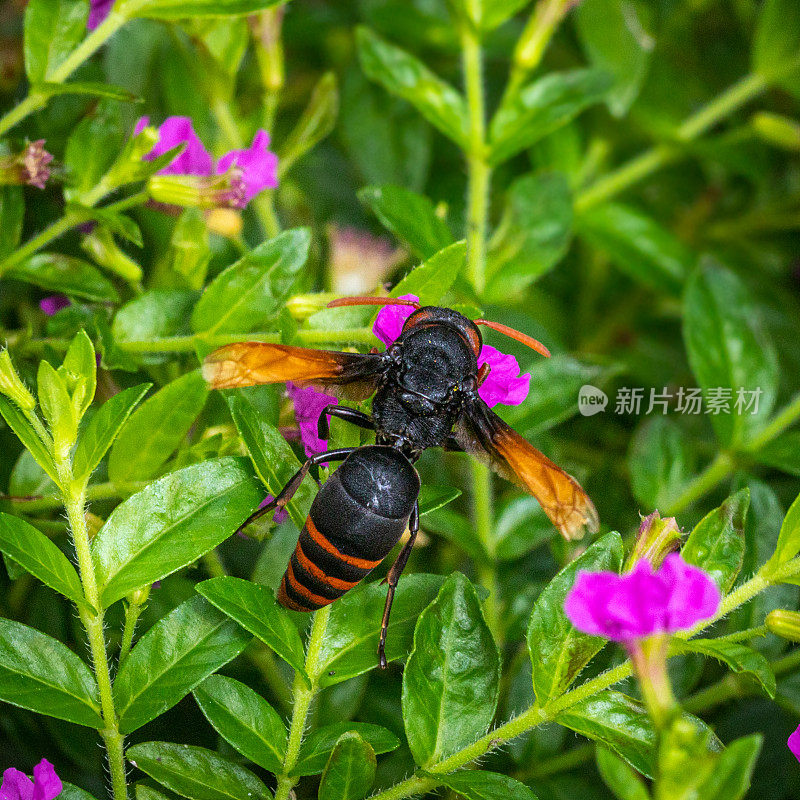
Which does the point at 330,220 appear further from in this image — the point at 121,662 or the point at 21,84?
the point at 121,662

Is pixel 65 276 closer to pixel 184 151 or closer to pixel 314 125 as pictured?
pixel 184 151

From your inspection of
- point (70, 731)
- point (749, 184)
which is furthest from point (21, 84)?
point (749, 184)

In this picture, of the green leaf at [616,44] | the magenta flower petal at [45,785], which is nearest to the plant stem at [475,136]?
the green leaf at [616,44]

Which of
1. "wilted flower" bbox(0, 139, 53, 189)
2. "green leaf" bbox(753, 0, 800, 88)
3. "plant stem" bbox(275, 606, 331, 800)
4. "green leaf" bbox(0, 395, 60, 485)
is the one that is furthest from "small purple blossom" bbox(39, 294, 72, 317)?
"green leaf" bbox(753, 0, 800, 88)

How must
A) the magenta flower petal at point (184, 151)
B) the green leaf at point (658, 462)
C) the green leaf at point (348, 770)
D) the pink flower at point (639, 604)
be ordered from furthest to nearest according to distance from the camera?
the green leaf at point (658, 462), the magenta flower petal at point (184, 151), the green leaf at point (348, 770), the pink flower at point (639, 604)

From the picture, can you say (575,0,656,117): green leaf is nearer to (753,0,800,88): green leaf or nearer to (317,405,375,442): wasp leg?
(753,0,800,88): green leaf

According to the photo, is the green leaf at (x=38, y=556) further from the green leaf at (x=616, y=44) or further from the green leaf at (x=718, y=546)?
the green leaf at (x=616, y=44)

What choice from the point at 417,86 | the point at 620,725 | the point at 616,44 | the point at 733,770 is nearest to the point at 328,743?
the point at 620,725
